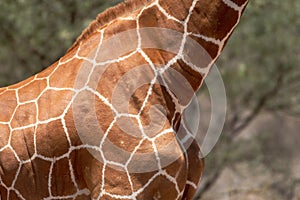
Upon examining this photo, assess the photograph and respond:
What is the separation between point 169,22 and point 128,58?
0.26m

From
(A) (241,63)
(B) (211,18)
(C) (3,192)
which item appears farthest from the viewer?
(A) (241,63)

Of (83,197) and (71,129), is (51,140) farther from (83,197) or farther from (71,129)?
(83,197)

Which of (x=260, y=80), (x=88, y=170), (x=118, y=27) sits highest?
(x=260, y=80)

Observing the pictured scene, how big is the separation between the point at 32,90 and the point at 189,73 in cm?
81

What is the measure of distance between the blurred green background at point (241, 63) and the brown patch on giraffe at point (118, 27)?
238 cm

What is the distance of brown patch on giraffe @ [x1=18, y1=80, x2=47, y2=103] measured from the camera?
10.0ft

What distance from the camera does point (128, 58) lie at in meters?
2.89

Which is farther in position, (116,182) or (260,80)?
(260,80)

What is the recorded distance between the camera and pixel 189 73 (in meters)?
2.92

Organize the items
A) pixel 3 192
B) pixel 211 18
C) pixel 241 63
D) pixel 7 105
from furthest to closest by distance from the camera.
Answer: pixel 241 63, pixel 7 105, pixel 3 192, pixel 211 18

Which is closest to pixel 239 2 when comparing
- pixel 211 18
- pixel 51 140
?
pixel 211 18

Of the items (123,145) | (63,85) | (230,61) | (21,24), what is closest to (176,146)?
(123,145)

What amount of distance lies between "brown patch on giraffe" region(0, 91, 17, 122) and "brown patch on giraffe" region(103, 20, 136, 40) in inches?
22.6

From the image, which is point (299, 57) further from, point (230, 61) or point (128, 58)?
point (128, 58)
